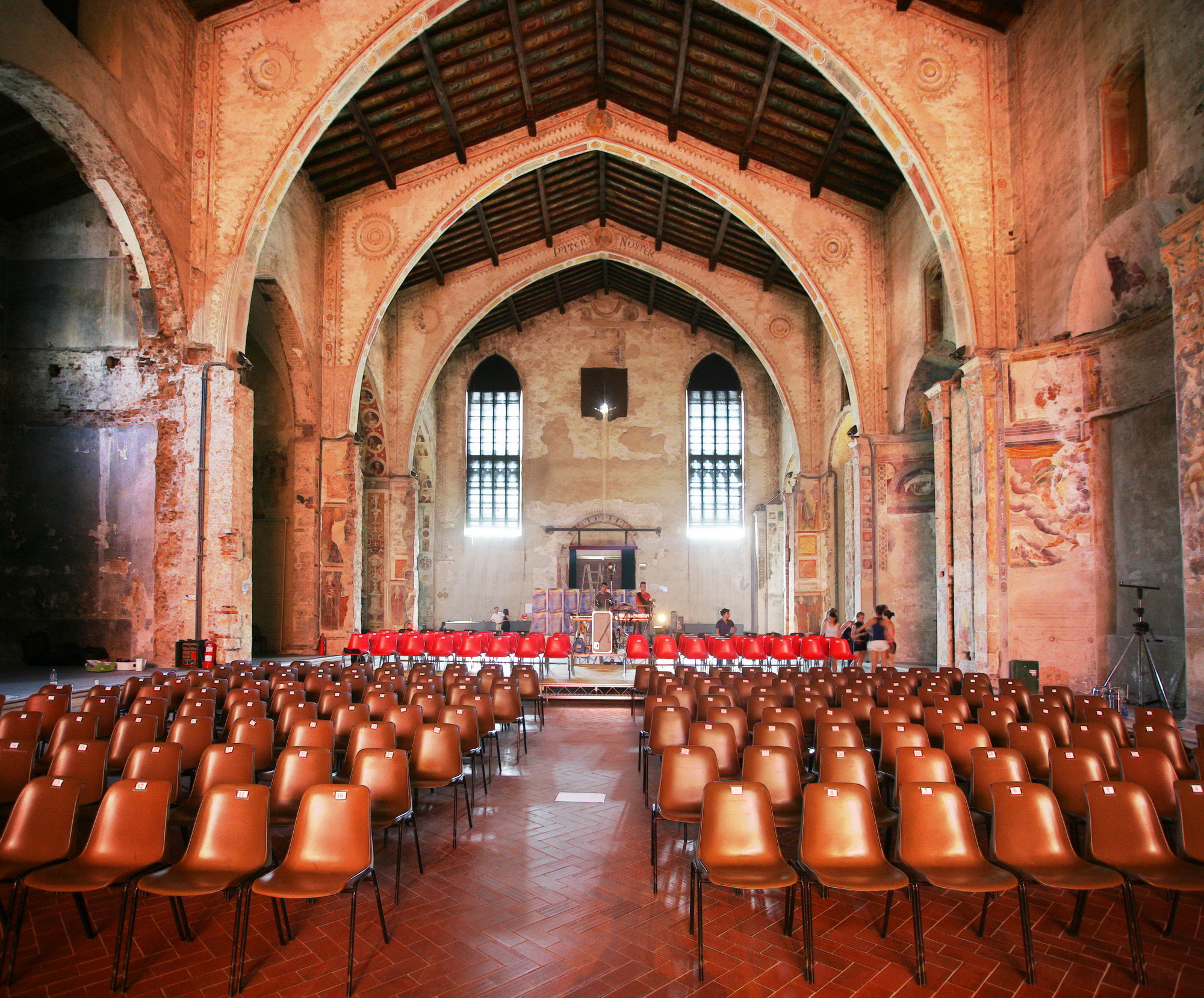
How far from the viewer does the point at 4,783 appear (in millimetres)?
4527

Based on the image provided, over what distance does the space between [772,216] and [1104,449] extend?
8758 mm

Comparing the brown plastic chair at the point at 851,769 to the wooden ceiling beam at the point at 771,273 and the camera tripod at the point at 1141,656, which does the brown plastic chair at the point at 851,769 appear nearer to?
the camera tripod at the point at 1141,656

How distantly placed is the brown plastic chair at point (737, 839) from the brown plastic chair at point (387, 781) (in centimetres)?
177

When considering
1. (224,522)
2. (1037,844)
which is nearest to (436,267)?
(224,522)

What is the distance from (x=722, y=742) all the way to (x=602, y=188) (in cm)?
1824

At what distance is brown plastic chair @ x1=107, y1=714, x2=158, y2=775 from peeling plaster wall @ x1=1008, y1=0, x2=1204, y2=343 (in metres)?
11.4

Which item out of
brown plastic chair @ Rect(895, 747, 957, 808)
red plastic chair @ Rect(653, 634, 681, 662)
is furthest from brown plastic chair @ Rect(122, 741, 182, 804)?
red plastic chair @ Rect(653, 634, 681, 662)

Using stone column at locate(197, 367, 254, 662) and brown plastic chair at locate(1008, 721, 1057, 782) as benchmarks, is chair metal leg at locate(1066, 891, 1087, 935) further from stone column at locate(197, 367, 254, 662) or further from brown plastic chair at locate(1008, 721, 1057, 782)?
stone column at locate(197, 367, 254, 662)

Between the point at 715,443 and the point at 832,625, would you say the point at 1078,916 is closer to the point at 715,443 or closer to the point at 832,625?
the point at 832,625

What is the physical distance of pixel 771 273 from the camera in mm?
20734

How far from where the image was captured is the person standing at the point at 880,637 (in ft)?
42.8

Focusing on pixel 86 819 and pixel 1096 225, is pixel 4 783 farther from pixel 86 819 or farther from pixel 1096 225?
pixel 1096 225

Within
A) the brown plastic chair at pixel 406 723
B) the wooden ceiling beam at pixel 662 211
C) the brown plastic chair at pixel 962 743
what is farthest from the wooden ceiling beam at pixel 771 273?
the brown plastic chair at pixel 406 723

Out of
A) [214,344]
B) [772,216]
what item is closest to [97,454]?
[214,344]
